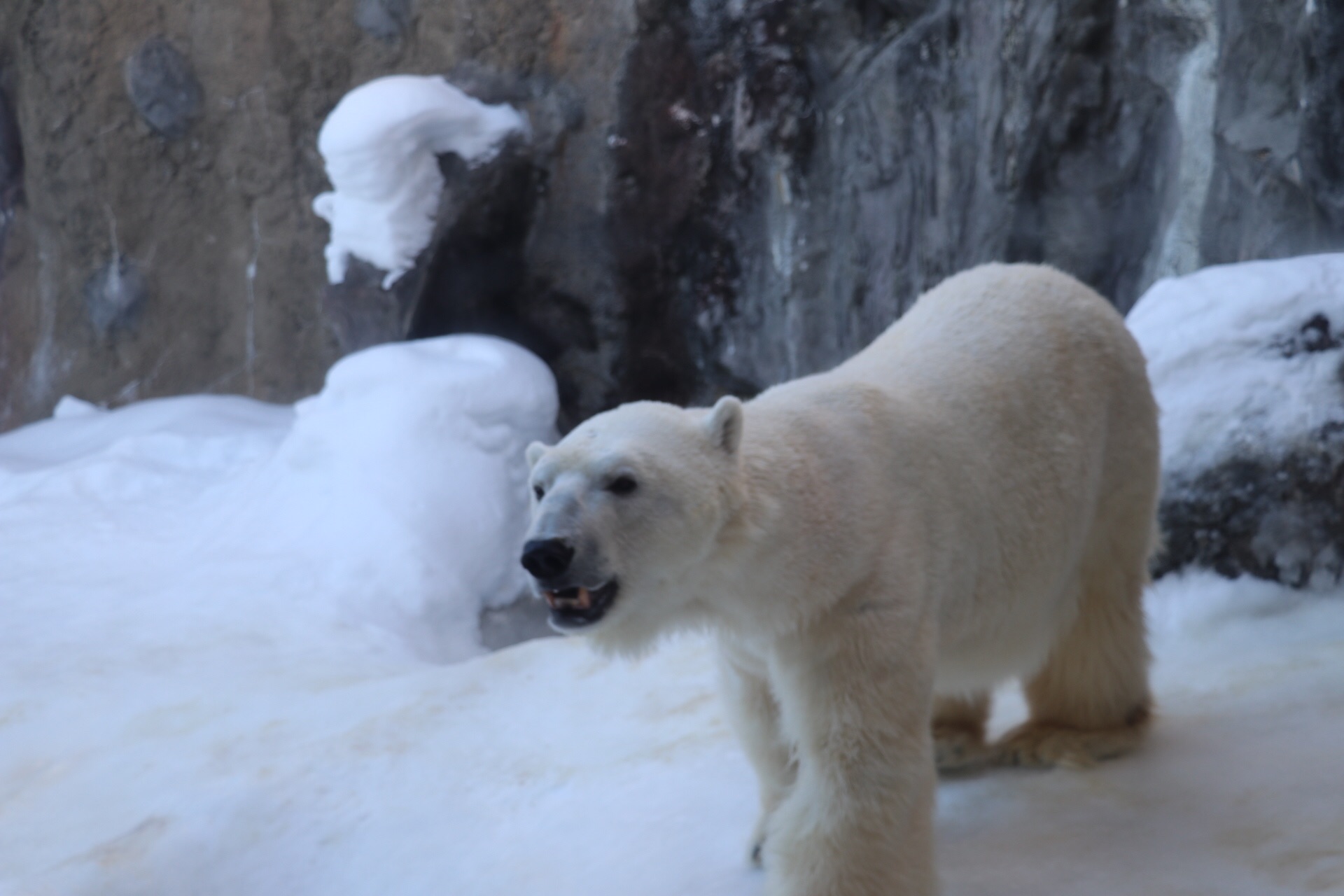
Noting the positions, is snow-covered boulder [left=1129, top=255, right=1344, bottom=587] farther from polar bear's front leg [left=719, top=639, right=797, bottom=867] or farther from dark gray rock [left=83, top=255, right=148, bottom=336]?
dark gray rock [left=83, top=255, right=148, bottom=336]

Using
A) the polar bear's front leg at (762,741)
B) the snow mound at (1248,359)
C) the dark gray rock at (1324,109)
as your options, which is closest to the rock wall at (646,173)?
the dark gray rock at (1324,109)

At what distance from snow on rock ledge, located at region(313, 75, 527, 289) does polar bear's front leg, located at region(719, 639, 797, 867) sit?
207 inches

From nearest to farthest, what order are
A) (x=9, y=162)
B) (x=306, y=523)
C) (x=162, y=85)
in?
(x=306, y=523) → (x=162, y=85) → (x=9, y=162)

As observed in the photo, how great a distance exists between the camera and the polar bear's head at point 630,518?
2.04 meters

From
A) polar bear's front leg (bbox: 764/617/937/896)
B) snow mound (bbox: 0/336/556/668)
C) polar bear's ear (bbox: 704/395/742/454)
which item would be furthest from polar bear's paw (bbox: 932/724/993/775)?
snow mound (bbox: 0/336/556/668)

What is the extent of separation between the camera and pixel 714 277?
731 cm

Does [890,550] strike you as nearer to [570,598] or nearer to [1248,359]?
[570,598]

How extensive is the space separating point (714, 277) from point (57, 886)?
5.12 m

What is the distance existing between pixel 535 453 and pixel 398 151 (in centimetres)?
528

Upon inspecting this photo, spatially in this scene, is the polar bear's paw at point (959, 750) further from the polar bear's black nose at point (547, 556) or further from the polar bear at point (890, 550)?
the polar bear's black nose at point (547, 556)

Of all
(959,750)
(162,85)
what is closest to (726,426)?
(959,750)

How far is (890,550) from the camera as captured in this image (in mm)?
2287

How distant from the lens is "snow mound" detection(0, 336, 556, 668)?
5.34 meters

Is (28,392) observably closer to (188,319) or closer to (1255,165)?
(188,319)
